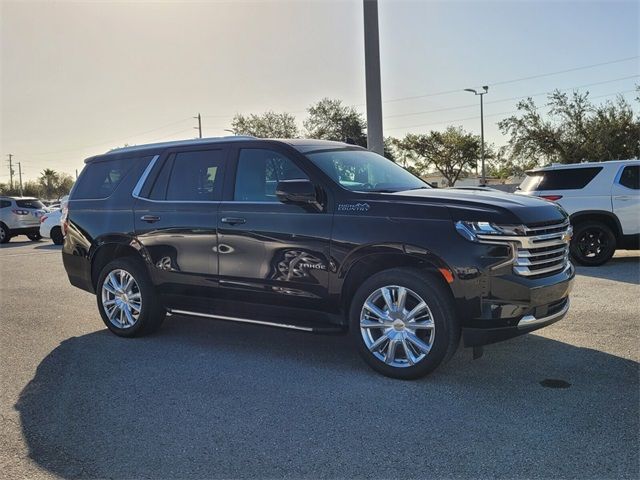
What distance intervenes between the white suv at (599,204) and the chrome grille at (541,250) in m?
5.58

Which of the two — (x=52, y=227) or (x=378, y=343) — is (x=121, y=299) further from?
(x=52, y=227)

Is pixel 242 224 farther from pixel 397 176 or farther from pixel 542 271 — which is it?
pixel 542 271

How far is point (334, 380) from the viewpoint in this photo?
4.43 meters

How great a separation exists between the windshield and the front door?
0.28m

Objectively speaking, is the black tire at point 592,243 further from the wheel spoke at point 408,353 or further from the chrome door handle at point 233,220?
the chrome door handle at point 233,220

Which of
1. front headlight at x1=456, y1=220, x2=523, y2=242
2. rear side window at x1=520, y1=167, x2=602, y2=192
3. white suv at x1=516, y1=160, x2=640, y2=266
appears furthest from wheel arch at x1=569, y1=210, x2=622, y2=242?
front headlight at x1=456, y1=220, x2=523, y2=242

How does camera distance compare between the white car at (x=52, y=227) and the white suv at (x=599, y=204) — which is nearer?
the white suv at (x=599, y=204)

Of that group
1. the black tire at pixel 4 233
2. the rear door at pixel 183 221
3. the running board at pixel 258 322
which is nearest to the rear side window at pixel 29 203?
the black tire at pixel 4 233

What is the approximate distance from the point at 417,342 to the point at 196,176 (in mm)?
2722

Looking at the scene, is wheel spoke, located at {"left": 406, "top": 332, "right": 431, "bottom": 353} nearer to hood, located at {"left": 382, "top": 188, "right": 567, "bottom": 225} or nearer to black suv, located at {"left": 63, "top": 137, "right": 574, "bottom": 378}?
black suv, located at {"left": 63, "top": 137, "right": 574, "bottom": 378}

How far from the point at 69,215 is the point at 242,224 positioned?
2539 millimetres

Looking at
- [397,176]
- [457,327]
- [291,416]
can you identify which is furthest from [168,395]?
[397,176]

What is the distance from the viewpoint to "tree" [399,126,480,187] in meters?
55.0

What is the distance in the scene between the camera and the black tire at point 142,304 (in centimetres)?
573
